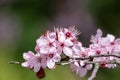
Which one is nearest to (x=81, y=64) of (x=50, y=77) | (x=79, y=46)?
(x=79, y=46)

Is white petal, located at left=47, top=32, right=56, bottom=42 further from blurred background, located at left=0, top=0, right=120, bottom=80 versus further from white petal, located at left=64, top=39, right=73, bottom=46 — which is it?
blurred background, located at left=0, top=0, right=120, bottom=80

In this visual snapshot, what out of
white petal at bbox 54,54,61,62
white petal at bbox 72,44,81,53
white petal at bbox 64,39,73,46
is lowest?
white petal at bbox 54,54,61,62

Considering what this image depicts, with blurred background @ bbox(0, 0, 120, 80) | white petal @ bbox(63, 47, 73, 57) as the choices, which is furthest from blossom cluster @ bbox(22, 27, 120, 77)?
blurred background @ bbox(0, 0, 120, 80)

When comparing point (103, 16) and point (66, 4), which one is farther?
point (66, 4)

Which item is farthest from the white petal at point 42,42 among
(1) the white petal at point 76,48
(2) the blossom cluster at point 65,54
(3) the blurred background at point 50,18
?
(3) the blurred background at point 50,18

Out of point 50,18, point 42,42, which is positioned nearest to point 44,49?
point 42,42

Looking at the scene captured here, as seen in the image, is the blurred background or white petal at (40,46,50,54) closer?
white petal at (40,46,50,54)

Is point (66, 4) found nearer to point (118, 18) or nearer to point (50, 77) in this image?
point (118, 18)
